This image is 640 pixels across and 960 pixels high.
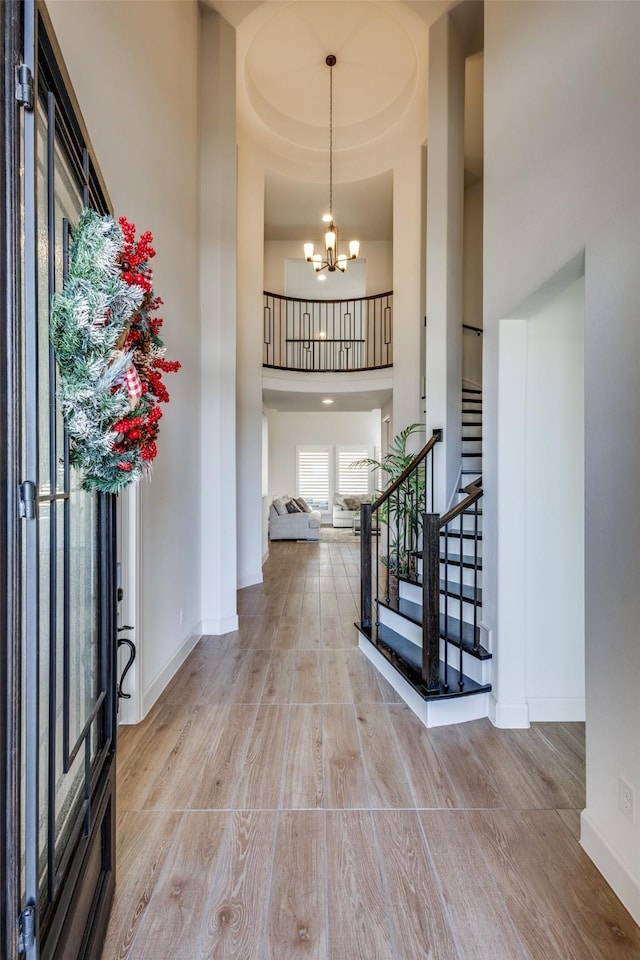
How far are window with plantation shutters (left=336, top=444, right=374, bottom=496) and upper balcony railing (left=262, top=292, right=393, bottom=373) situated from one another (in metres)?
4.06

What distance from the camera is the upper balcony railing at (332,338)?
750cm

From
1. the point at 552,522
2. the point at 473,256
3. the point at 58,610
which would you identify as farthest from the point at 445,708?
the point at 473,256

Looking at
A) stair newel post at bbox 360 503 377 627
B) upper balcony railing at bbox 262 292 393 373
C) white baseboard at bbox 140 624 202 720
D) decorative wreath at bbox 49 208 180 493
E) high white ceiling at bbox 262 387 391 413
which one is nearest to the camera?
decorative wreath at bbox 49 208 180 493

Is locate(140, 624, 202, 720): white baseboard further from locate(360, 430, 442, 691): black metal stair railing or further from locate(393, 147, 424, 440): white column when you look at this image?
locate(393, 147, 424, 440): white column

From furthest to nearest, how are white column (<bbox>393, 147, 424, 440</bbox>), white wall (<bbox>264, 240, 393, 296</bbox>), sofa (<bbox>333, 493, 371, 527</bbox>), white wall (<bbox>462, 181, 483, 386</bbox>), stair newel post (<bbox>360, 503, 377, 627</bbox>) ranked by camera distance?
sofa (<bbox>333, 493, 371, 527</bbox>)
white wall (<bbox>264, 240, 393, 296</bbox>)
white wall (<bbox>462, 181, 483, 386</bbox>)
white column (<bbox>393, 147, 424, 440</bbox>)
stair newel post (<bbox>360, 503, 377, 627</bbox>)

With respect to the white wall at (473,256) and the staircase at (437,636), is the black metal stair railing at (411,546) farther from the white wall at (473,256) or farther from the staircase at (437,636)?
the white wall at (473,256)

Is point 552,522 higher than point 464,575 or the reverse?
higher

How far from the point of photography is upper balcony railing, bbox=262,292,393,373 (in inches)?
295

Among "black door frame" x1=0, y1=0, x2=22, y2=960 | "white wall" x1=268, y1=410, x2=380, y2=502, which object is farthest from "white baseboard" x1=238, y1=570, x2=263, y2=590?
"white wall" x1=268, y1=410, x2=380, y2=502

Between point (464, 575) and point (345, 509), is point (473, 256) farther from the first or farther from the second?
point (345, 509)

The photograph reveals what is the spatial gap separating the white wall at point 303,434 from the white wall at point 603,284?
1035 centimetres

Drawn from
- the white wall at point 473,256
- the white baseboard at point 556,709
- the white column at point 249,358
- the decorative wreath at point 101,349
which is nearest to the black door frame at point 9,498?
the decorative wreath at point 101,349

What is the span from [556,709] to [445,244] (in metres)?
3.63

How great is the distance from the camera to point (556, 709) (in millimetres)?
2574
